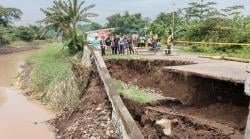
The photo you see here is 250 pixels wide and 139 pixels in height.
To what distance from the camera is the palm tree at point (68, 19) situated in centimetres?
2501

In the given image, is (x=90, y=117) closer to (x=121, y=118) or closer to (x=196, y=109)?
(x=121, y=118)

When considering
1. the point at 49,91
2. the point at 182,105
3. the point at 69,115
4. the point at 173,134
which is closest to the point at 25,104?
the point at 49,91

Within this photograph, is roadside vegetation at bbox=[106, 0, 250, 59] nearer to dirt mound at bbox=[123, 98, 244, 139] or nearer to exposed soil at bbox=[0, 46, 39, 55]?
dirt mound at bbox=[123, 98, 244, 139]

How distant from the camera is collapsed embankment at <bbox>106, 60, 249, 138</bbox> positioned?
10742mm

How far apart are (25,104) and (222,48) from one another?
11.0 metres

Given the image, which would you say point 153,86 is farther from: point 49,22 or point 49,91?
point 49,22

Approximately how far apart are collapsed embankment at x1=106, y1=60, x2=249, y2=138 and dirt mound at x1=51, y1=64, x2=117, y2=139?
3.03ft

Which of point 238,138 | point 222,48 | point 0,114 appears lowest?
point 0,114

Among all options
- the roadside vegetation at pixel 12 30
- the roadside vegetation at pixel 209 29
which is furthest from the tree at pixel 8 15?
the roadside vegetation at pixel 209 29

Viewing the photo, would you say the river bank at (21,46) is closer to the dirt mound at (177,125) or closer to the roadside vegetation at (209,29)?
the roadside vegetation at (209,29)

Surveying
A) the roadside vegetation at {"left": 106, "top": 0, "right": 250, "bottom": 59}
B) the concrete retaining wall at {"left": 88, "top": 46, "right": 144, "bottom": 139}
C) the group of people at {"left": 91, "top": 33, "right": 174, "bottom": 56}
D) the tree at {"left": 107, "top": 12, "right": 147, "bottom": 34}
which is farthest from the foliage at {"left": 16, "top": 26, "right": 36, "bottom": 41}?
the concrete retaining wall at {"left": 88, "top": 46, "right": 144, "bottom": 139}

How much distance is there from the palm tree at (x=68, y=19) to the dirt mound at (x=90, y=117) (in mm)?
8968

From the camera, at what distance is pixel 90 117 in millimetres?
13047

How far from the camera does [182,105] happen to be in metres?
13.4
